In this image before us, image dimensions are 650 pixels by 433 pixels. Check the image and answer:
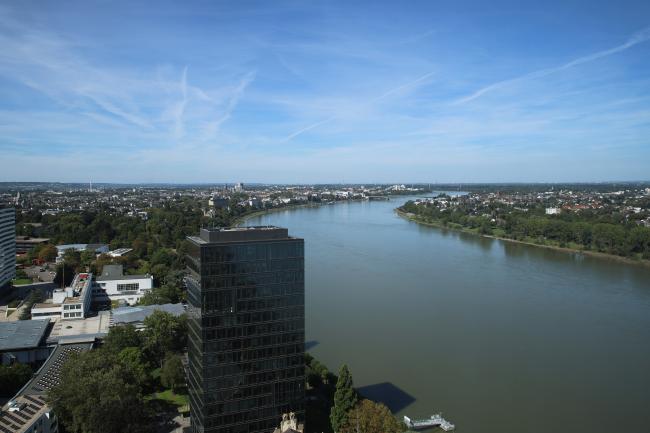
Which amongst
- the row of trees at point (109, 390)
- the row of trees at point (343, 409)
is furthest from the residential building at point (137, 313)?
the row of trees at point (343, 409)

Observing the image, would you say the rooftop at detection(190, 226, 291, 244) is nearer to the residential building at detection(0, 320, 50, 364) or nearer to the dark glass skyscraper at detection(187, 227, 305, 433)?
the dark glass skyscraper at detection(187, 227, 305, 433)

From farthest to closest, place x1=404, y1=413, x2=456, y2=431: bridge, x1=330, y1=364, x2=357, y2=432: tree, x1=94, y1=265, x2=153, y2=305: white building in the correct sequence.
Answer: x1=94, y1=265, x2=153, y2=305: white building
x1=404, y1=413, x2=456, y2=431: bridge
x1=330, y1=364, x2=357, y2=432: tree

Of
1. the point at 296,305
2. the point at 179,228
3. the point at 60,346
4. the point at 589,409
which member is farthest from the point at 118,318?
the point at 179,228

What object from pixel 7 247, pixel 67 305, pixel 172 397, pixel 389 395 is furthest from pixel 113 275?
pixel 389 395

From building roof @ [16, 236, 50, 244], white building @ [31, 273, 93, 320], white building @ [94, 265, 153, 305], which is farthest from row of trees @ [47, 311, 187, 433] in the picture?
building roof @ [16, 236, 50, 244]

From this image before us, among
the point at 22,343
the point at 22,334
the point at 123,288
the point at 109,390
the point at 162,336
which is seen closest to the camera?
the point at 109,390

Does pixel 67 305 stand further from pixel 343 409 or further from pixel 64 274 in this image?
pixel 343 409

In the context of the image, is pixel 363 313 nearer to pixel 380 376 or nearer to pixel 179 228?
pixel 380 376
